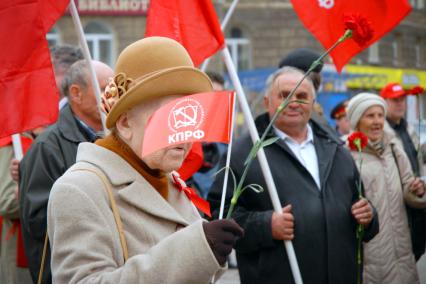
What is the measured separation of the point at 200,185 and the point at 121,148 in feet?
17.9

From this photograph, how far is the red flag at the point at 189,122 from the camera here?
9.78 ft

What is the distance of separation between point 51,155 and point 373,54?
35600mm

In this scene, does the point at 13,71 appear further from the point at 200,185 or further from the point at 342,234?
the point at 200,185

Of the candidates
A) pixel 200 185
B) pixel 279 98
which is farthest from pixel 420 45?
pixel 279 98

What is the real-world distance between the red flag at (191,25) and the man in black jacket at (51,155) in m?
0.46

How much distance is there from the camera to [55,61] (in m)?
6.25

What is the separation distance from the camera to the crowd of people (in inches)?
119

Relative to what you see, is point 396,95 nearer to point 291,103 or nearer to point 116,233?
point 291,103

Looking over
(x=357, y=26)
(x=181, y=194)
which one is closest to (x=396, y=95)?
(x=357, y=26)

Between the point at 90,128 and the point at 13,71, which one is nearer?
the point at 13,71

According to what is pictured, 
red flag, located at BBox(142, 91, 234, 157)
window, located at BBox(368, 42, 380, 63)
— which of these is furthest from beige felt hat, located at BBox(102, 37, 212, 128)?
window, located at BBox(368, 42, 380, 63)

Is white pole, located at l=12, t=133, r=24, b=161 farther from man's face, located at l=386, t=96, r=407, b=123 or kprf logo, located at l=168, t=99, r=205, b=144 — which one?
man's face, located at l=386, t=96, r=407, b=123

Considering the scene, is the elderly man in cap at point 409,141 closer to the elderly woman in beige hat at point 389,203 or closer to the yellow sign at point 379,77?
the elderly woman in beige hat at point 389,203

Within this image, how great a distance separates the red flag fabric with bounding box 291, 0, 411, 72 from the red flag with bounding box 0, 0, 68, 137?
1.77 m
